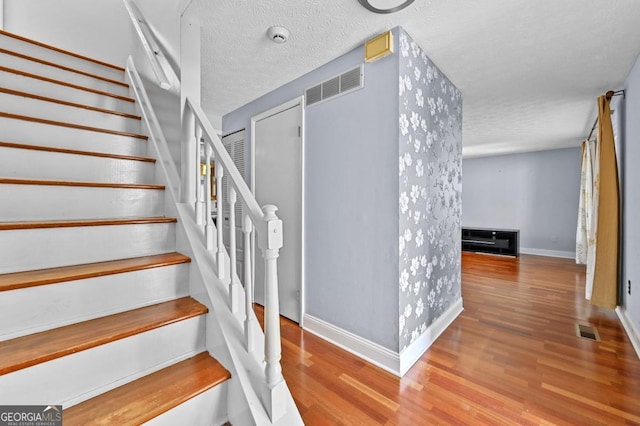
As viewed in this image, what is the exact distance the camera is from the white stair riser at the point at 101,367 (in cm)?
83

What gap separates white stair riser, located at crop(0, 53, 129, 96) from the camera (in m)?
1.88

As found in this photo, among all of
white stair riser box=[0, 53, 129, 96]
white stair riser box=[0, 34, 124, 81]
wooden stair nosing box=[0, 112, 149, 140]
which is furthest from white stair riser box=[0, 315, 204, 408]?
white stair riser box=[0, 34, 124, 81]

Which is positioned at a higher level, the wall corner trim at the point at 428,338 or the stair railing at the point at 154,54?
the stair railing at the point at 154,54

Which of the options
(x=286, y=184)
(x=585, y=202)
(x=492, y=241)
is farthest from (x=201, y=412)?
(x=492, y=241)

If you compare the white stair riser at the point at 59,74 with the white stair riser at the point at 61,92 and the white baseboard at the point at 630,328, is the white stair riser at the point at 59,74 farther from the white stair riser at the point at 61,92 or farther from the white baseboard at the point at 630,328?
the white baseboard at the point at 630,328

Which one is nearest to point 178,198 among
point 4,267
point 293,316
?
point 4,267

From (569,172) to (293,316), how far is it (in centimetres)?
626

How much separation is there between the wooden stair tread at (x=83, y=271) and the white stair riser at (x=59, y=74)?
1747 millimetres

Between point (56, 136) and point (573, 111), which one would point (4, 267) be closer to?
point (56, 136)

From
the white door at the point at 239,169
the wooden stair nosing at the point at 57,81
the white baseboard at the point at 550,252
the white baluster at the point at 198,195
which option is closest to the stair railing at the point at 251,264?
the white baluster at the point at 198,195

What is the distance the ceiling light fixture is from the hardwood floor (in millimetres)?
2249

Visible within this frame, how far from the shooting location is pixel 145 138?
1897 mm

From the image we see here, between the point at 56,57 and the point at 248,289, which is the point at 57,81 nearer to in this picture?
the point at 56,57

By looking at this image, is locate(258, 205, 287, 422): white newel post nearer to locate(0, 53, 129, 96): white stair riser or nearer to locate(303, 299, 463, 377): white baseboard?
locate(303, 299, 463, 377): white baseboard
